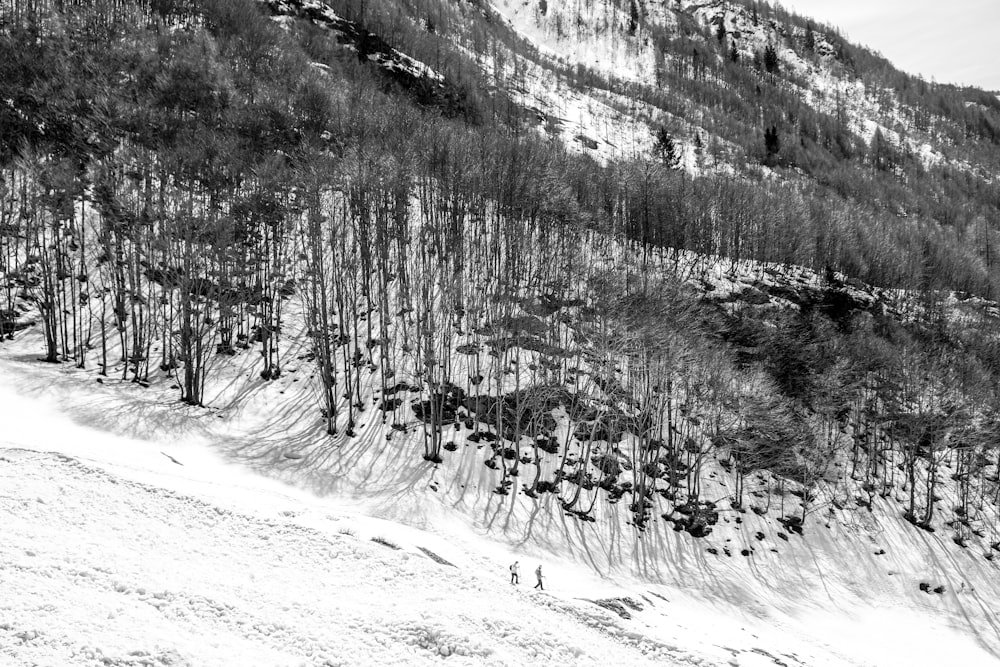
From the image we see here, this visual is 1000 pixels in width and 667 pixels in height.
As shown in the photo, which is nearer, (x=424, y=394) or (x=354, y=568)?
(x=354, y=568)

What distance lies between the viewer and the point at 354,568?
17344 mm

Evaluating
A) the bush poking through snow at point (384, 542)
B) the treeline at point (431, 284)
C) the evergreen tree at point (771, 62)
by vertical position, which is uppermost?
the evergreen tree at point (771, 62)

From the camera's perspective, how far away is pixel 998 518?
1506 inches

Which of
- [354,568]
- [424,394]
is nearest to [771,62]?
[424,394]

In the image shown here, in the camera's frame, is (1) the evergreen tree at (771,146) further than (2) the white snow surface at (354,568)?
Yes

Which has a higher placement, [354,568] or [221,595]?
[221,595]

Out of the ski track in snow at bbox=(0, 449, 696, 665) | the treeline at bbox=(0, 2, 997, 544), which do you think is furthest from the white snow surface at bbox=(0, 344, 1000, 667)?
the treeline at bbox=(0, 2, 997, 544)

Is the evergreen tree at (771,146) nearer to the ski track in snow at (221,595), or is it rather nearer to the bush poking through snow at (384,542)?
the bush poking through snow at (384,542)

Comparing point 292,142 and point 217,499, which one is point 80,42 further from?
point 217,499

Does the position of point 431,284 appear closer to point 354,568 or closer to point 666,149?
point 354,568

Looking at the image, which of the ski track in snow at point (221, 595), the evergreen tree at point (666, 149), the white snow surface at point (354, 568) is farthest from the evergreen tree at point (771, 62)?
the ski track in snow at point (221, 595)

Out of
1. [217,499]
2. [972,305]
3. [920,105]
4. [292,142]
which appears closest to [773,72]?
[920,105]

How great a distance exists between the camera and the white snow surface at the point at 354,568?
12.9m

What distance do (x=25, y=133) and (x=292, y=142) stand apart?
1924 cm
